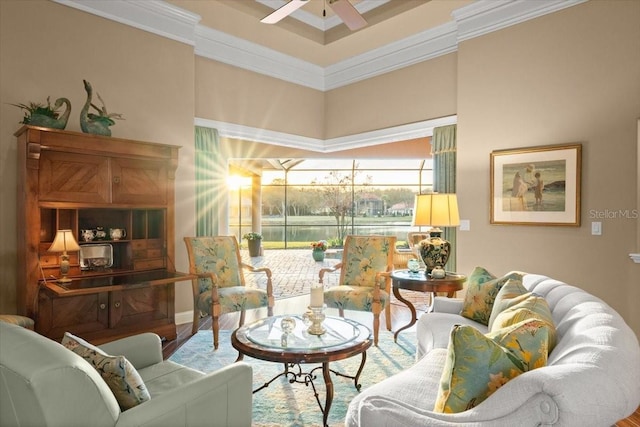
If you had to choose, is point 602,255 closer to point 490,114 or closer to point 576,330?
point 490,114

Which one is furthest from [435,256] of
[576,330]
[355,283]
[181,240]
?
[181,240]

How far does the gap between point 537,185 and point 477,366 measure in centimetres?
316

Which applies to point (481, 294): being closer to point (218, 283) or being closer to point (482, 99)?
point (482, 99)

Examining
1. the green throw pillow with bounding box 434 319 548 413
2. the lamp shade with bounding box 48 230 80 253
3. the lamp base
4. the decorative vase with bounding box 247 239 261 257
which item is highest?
the lamp shade with bounding box 48 230 80 253

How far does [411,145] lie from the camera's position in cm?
826

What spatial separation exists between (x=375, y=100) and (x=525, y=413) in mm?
5107

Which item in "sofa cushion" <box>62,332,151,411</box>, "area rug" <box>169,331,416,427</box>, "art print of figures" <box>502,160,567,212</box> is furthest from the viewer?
"art print of figures" <box>502,160,567,212</box>

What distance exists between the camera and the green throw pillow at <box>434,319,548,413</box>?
4.48 feet

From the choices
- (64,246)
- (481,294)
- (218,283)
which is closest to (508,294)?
(481,294)

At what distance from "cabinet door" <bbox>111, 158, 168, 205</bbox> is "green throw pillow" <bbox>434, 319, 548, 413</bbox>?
11.3 ft

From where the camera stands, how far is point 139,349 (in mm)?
2270

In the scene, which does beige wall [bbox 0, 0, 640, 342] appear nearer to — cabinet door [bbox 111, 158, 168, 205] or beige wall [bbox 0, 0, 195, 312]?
beige wall [bbox 0, 0, 195, 312]

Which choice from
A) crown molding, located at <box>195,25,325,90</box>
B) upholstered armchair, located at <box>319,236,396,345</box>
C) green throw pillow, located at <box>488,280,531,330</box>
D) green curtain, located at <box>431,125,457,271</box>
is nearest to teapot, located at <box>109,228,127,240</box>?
upholstered armchair, located at <box>319,236,396,345</box>

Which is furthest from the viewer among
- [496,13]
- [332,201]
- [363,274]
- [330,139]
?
[332,201]
